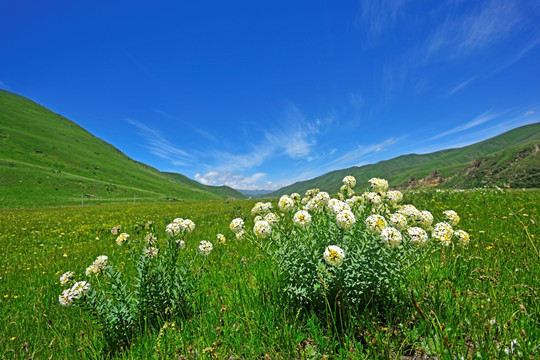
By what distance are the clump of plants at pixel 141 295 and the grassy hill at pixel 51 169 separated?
1817 inches

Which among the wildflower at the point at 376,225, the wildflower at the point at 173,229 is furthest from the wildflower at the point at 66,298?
the wildflower at the point at 376,225

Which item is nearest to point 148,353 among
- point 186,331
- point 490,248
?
point 186,331

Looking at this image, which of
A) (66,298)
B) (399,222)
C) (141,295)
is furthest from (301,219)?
(66,298)

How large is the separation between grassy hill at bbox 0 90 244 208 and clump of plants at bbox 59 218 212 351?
4616cm

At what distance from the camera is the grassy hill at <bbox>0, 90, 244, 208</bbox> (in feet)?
163

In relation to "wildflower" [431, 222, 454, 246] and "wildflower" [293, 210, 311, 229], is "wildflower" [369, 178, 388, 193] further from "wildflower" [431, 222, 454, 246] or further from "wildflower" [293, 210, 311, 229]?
"wildflower" [293, 210, 311, 229]

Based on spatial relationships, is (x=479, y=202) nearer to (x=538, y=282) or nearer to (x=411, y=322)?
(x=538, y=282)

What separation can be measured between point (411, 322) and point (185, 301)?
9.79 feet

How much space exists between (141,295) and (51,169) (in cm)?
9701

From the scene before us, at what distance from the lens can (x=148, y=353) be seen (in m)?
2.56

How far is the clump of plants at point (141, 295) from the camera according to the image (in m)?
2.68

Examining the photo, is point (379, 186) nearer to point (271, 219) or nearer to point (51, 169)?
point (271, 219)

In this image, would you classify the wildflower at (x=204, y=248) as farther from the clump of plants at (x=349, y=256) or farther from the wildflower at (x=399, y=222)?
the wildflower at (x=399, y=222)

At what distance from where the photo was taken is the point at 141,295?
2.96 metres
